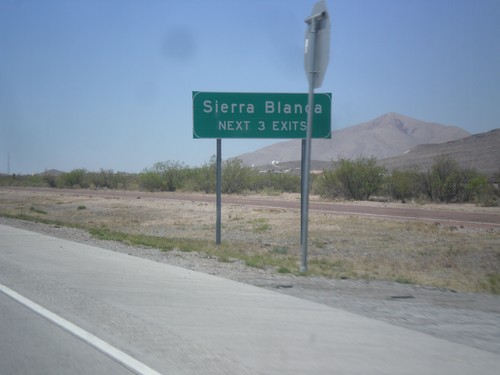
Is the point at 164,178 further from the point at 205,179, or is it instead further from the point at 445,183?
the point at 445,183

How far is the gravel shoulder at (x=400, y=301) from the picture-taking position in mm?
8219

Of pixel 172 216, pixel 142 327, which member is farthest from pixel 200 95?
pixel 172 216

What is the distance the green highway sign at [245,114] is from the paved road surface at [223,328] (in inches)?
336

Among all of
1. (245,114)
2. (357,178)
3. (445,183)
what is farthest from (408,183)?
(245,114)

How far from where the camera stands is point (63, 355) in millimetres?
7043

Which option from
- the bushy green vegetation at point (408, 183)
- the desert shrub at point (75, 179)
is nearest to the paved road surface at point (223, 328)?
the bushy green vegetation at point (408, 183)

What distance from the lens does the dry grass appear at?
1466 centimetres

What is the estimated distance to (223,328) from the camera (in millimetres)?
8156

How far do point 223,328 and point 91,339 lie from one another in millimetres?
1757

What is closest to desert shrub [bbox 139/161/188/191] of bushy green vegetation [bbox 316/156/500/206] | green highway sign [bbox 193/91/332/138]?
bushy green vegetation [bbox 316/156/500/206]

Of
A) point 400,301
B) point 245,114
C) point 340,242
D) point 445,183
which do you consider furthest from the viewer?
point 445,183

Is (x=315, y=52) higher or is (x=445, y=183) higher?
(x=315, y=52)

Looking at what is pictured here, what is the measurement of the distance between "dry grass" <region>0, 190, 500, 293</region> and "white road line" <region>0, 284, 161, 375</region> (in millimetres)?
5849

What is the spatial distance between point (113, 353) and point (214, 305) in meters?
2.79
